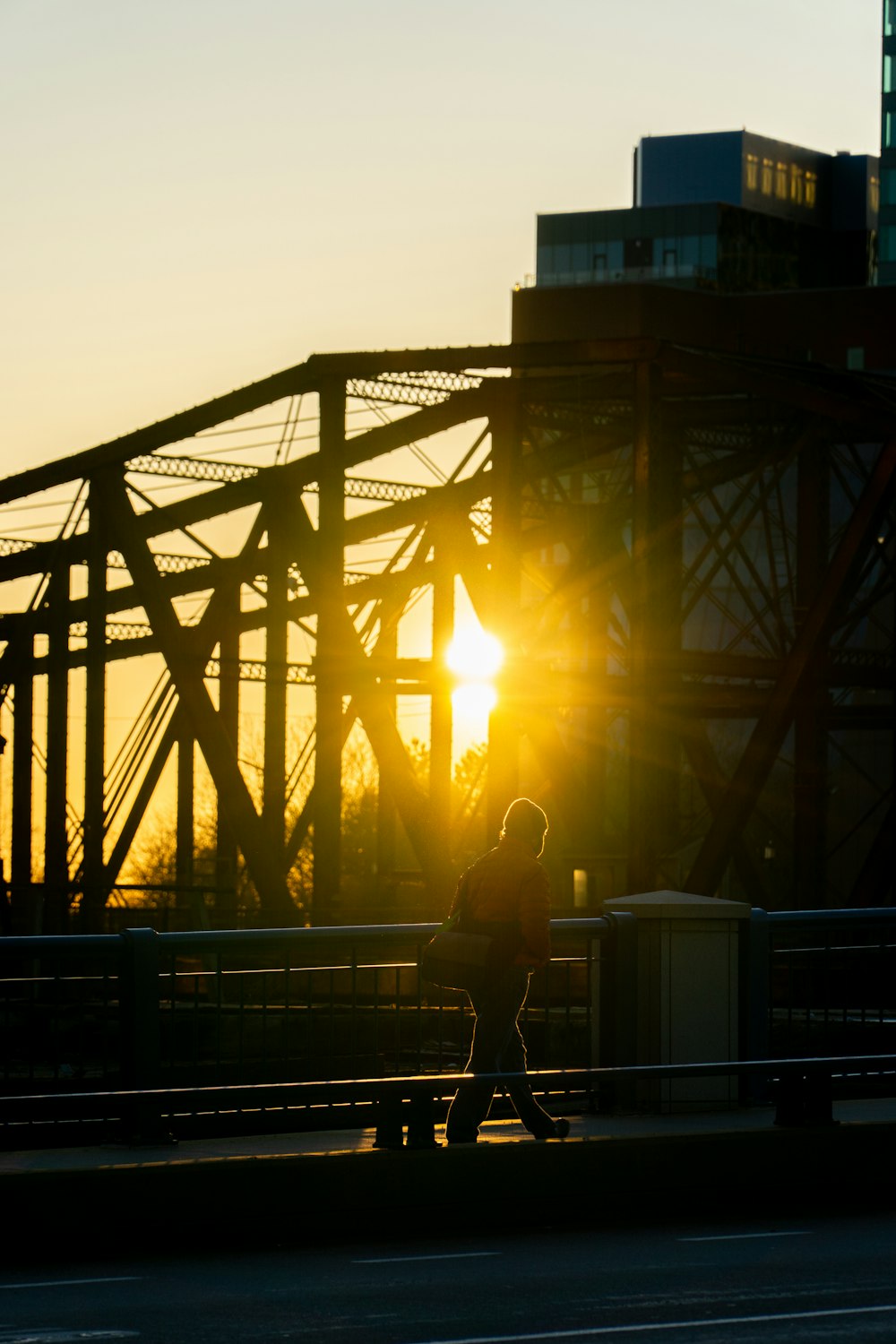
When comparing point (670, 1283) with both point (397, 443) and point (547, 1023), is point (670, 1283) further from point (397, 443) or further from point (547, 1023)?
point (397, 443)

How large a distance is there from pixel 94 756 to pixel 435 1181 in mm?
33107

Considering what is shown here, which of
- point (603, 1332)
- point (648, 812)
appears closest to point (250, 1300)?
point (603, 1332)

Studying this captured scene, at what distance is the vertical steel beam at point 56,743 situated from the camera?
45188 millimetres

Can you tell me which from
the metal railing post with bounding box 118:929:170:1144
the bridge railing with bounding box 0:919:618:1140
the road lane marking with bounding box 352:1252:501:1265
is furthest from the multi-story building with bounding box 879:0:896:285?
the road lane marking with bounding box 352:1252:501:1265

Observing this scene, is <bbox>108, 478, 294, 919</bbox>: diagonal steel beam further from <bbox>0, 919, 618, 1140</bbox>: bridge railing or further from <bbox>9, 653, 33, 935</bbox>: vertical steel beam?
<bbox>0, 919, 618, 1140</bbox>: bridge railing

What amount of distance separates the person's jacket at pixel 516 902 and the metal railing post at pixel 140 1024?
1.61 m

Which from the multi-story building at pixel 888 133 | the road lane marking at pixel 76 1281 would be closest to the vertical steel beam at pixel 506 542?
the road lane marking at pixel 76 1281

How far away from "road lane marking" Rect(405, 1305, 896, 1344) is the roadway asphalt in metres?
2.37

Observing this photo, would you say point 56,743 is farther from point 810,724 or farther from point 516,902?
point 516,902

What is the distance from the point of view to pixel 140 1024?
10953 millimetres

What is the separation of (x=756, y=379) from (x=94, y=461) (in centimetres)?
1248

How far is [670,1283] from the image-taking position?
9.05 meters

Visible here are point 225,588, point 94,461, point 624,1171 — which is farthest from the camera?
point 225,588

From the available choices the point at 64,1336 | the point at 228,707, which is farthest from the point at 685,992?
the point at 228,707
